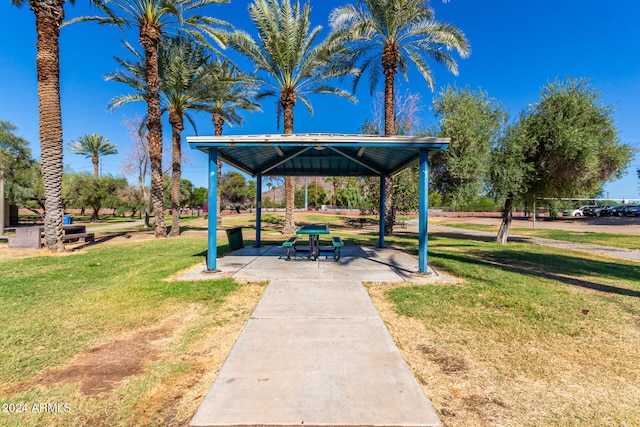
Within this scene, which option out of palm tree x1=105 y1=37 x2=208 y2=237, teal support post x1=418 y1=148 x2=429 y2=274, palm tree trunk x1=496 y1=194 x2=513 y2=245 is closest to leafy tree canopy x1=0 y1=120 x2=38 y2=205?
palm tree x1=105 y1=37 x2=208 y2=237

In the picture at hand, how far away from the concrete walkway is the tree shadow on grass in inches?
200

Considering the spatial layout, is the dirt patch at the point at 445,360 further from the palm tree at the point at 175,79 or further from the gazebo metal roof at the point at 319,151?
the palm tree at the point at 175,79

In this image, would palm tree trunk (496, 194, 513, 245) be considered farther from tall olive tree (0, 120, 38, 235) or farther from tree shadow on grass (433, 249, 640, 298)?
tall olive tree (0, 120, 38, 235)

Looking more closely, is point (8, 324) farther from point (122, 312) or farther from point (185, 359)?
point (185, 359)

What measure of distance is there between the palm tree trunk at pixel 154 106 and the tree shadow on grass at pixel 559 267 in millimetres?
13420

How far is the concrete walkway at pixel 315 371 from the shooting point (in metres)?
2.54

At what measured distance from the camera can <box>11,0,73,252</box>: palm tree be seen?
10672mm

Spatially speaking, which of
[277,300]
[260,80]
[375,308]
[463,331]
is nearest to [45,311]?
[277,300]

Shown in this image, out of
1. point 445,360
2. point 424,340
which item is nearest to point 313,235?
point 424,340

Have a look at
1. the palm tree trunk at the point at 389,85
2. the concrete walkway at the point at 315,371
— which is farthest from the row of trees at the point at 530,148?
the concrete walkway at the point at 315,371

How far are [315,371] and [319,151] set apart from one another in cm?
724

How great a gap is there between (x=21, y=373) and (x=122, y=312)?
1.81 meters

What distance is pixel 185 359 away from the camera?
3566 mm

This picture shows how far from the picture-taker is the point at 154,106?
50.0ft
